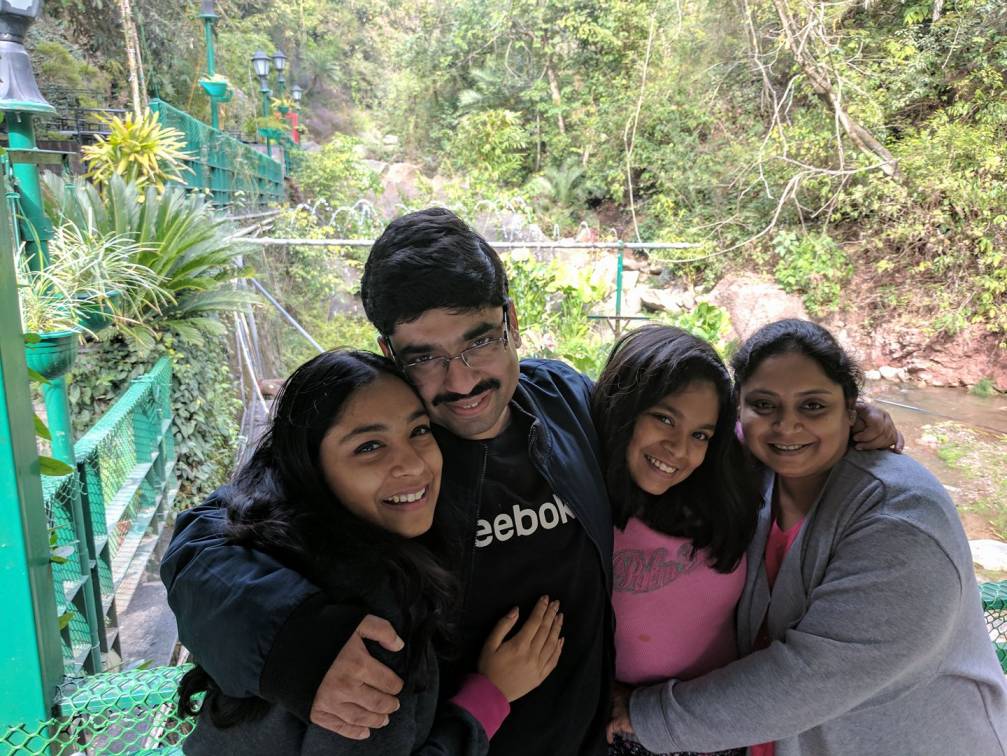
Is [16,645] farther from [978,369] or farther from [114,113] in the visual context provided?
[978,369]

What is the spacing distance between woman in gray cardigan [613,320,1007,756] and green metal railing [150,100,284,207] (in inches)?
186

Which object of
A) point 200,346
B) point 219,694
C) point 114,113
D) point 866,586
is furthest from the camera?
point 114,113

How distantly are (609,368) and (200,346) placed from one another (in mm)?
2769

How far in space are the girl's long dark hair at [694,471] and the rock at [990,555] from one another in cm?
241

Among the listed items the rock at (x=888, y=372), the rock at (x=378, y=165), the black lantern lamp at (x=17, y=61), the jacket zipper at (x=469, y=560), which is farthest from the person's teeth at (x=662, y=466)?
the rock at (x=378, y=165)

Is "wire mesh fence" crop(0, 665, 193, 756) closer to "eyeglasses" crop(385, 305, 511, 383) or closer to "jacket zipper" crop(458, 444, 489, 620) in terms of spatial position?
"jacket zipper" crop(458, 444, 489, 620)

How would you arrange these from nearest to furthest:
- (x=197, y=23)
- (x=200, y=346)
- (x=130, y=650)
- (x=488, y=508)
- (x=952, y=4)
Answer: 1. (x=488, y=508)
2. (x=130, y=650)
3. (x=200, y=346)
4. (x=952, y=4)
5. (x=197, y=23)

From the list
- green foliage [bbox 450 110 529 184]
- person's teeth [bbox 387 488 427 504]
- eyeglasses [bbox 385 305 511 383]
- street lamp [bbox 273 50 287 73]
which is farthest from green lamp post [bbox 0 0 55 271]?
green foliage [bbox 450 110 529 184]

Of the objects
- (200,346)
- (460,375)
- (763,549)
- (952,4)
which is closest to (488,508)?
(460,375)

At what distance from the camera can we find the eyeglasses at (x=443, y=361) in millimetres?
816

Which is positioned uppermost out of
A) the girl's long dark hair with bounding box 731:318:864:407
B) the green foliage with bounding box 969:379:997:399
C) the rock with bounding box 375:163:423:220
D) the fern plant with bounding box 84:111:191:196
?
the rock with bounding box 375:163:423:220

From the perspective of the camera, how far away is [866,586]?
2.37 feet

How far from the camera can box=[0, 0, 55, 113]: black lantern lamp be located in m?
1.38

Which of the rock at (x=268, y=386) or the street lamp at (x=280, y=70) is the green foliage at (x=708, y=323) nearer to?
the rock at (x=268, y=386)
